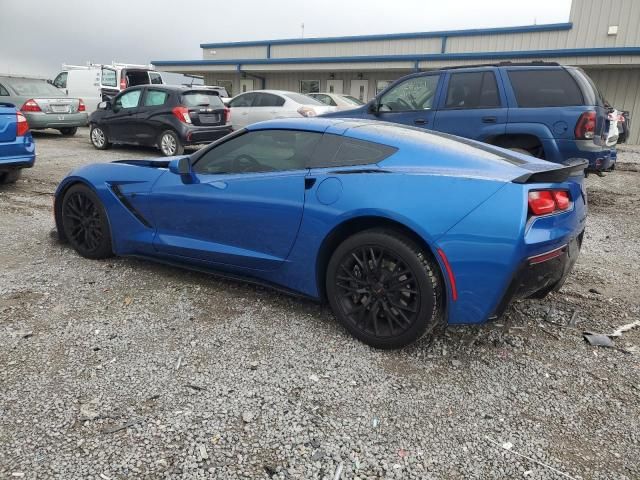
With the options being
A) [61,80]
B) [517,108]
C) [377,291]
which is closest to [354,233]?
[377,291]

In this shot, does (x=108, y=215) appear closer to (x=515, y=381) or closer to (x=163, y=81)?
(x=515, y=381)

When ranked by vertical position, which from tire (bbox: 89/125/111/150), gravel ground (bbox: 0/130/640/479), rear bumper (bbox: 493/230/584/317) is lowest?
gravel ground (bbox: 0/130/640/479)

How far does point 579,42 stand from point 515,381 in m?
19.0

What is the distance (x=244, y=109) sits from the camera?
1269 centimetres

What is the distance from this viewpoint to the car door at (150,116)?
11000 millimetres

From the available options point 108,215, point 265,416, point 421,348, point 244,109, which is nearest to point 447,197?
point 421,348

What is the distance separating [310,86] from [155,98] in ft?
48.2

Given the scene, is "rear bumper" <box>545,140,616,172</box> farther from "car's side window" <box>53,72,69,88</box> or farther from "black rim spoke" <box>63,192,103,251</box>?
"car's side window" <box>53,72,69,88</box>

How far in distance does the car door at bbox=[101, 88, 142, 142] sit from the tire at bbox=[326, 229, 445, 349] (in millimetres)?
9748

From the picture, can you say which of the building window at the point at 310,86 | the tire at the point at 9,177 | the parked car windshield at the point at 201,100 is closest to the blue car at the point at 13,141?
the tire at the point at 9,177

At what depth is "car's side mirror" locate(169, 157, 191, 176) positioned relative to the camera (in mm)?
3855

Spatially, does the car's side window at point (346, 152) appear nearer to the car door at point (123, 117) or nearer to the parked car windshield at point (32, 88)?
the car door at point (123, 117)

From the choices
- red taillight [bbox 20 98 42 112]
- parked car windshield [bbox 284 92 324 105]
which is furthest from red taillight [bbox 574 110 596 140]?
red taillight [bbox 20 98 42 112]

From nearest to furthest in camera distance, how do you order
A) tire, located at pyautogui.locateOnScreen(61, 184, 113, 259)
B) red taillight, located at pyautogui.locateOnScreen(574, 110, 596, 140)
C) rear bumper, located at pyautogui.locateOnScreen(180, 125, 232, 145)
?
tire, located at pyautogui.locateOnScreen(61, 184, 113, 259), red taillight, located at pyautogui.locateOnScreen(574, 110, 596, 140), rear bumper, located at pyautogui.locateOnScreen(180, 125, 232, 145)
